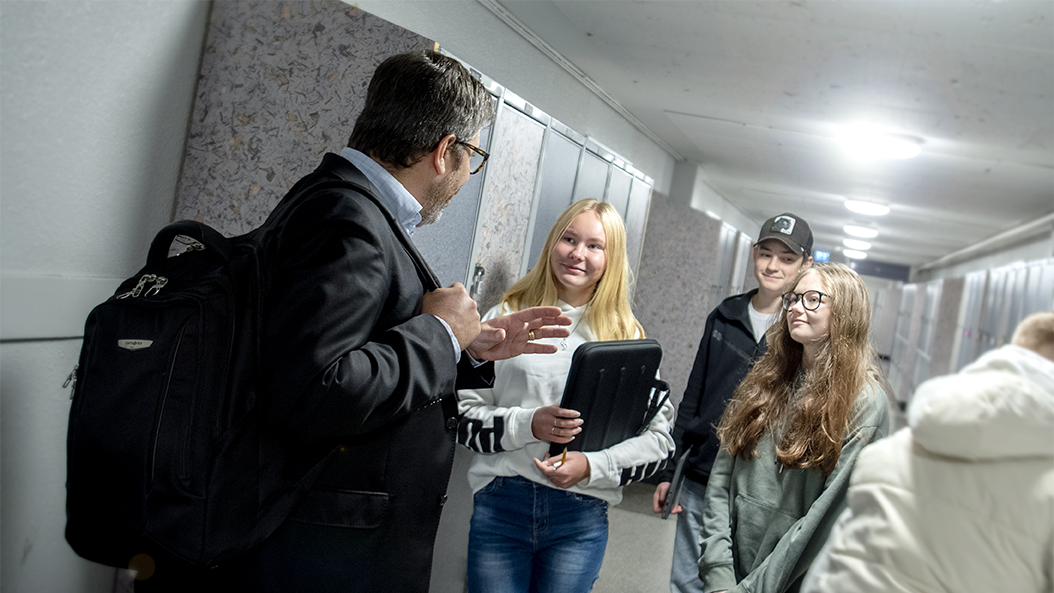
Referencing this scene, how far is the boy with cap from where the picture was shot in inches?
76.5

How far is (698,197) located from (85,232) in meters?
5.81

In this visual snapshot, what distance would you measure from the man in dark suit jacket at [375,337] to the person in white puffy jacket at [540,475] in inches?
16.4

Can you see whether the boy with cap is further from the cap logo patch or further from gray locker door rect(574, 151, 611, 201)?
gray locker door rect(574, 151, 611, 201)

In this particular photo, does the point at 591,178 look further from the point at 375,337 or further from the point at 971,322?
the point at 971,322

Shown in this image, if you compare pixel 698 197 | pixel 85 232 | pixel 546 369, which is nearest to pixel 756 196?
pixel 698 197

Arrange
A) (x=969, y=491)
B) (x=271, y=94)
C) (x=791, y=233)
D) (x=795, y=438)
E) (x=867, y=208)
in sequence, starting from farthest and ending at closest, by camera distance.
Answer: (x=867, y=208)
(x=791, y=233)
(x=271, y=94)
(x=795, y=438)
(x=969, y=491)

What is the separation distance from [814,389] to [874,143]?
3316 millimetres

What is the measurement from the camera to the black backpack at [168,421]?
0.88 metres

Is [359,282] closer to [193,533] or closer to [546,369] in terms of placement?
[193,533]

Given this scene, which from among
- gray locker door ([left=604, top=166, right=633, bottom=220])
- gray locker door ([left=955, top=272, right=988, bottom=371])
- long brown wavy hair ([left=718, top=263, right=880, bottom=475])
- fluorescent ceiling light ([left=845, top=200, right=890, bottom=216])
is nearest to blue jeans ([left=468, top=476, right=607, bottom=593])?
long brown wavy hair ([left=718, top=263, right=880, bottom=475])

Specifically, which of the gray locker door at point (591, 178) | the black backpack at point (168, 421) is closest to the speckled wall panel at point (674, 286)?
the gray locker door at point (591, 178)

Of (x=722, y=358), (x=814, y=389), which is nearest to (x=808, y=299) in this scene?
(x=814, y=389)

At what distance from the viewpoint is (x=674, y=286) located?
187 inches

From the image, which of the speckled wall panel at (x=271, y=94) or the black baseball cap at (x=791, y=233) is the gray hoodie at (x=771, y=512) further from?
the speckled wall panel at (x=271, y=94)
